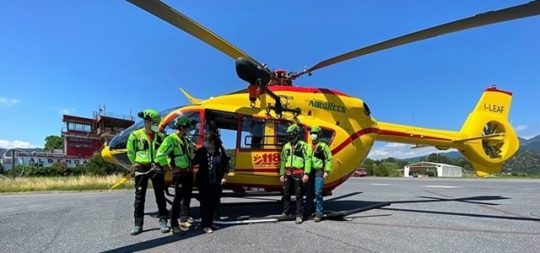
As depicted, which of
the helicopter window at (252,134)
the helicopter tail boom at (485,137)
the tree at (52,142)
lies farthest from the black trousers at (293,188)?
the tree at (52,142)

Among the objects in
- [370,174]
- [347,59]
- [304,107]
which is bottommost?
[370,174]

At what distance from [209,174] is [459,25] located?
17.0ft

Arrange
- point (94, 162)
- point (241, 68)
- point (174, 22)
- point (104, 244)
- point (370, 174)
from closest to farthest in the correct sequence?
1. point (104, 244)
2. point (174, 22)
3. point (241, 68)
4. point (94, 162)
5. point (370, 174)

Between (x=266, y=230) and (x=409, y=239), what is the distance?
7.82 feet

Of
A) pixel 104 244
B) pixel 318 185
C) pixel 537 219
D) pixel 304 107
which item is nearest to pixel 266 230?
pixel 318 185

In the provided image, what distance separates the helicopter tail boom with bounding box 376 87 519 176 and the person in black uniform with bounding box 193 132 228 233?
267 inches

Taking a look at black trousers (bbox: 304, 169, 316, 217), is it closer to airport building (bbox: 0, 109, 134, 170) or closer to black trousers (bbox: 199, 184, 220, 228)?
black trousers (bbox: 199, 184, 220, 228)

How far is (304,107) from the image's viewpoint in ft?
32.1

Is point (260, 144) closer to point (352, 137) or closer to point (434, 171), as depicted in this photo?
point (352, 137)

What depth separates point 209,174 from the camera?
7.55 meters

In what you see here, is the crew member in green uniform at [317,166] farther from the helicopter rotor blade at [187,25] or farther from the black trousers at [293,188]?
the helicopter rotor blade at [187,25]

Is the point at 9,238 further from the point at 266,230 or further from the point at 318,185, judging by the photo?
the point at 318,185

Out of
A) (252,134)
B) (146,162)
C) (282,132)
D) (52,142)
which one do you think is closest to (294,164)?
(282,132)

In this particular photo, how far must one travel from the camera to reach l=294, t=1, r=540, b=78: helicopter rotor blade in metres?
6.16
